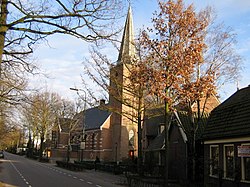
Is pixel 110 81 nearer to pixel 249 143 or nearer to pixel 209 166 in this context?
pixel 209 166

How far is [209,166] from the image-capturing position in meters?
20.4

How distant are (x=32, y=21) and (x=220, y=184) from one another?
13.4m

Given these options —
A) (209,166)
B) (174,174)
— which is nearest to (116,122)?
(174,174)

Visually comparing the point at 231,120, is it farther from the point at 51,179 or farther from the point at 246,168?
the point at 51,179

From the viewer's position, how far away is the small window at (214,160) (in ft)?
64.5

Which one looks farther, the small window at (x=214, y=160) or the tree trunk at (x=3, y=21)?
→ the small window at (x=214, y=160)

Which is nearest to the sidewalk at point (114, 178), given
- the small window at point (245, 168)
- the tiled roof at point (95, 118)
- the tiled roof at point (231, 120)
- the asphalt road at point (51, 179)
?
the asphalt road at point (51, 179)

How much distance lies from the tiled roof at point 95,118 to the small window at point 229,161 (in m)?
50.8

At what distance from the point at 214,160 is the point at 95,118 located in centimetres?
5631

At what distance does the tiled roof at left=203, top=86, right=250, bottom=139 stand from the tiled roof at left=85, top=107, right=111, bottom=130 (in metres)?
49.0

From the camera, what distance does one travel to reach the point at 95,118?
245 ft

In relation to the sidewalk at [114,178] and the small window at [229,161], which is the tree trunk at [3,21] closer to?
the small window at [229,161]

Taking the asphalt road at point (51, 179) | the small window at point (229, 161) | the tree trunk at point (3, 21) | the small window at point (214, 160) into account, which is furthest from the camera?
the asphalt road at point (51, 179)

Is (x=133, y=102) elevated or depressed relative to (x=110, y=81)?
depressed
